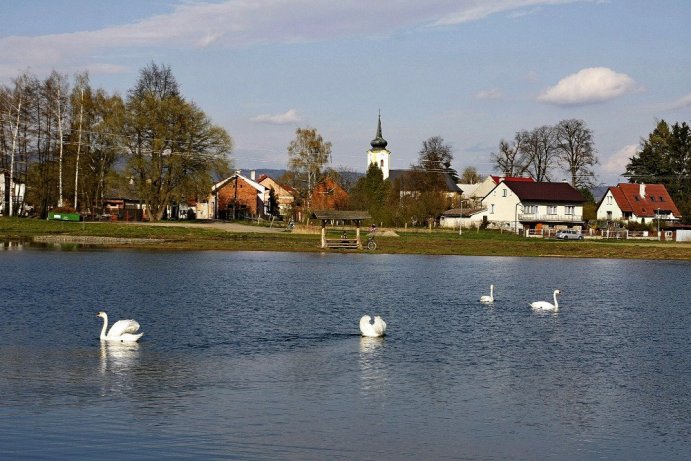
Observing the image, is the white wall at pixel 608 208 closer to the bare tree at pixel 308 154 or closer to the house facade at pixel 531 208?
the house facade at pixel 531 208

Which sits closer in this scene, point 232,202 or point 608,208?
point 608,208

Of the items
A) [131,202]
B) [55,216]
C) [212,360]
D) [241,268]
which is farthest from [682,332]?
[131,202]

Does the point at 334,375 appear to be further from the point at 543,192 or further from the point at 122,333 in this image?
the point at 543,192

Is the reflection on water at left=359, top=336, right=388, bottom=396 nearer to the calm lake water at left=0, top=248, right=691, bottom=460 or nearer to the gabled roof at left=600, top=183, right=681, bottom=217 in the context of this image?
Result: the calm lake water at left=0, top=248, right=691, bottom=460

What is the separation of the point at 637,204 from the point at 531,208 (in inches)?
745

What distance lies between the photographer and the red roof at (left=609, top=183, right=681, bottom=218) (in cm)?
13250

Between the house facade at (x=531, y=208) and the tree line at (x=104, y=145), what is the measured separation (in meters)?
45.4

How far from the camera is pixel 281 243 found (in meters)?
79.6

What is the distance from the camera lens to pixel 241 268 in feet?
182

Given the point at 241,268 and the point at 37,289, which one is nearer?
the point at 37,289

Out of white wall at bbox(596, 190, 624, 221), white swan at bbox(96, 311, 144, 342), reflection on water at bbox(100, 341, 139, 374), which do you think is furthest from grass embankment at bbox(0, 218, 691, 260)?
reflection on water at bbox(100, 341, 139, 374)

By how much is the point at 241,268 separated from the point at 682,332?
101 feet

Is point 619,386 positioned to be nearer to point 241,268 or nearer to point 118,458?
point 118,458

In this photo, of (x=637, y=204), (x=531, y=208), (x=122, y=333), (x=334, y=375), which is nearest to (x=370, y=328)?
(x=334, y=375)
